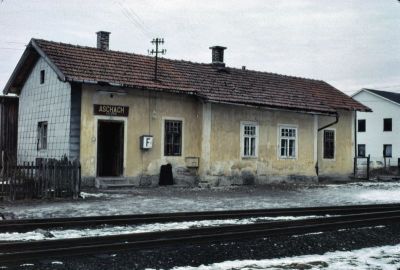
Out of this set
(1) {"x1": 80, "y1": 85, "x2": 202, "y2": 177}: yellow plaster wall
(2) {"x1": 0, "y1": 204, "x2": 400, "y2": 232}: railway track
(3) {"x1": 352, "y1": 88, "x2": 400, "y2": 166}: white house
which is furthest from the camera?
Answer: (3) {"x1": 352, "y1": 88, "x2": 400, "y2": 166}: white house

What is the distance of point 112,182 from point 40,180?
449cm

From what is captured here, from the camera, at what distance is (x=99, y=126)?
64.6ft

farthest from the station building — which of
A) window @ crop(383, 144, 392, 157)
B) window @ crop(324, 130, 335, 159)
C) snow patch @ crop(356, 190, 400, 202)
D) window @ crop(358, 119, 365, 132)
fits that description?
window @ crop(358, 119, 365, 132)

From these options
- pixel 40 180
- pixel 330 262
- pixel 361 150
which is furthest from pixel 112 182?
pixel 361 150

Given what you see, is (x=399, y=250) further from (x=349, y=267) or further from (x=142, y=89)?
(x=142, y=89)

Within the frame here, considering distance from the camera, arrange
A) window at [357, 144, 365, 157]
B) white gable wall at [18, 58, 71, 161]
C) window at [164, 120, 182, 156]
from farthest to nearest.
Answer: window at [357, 144, 365, 157] → window at [164, 120, 182, 156] → white gable wall at [18, 58, 71, 161]

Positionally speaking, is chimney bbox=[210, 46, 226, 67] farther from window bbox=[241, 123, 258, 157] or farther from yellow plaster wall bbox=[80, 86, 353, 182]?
window bbox=[241, 123, 258, 157]

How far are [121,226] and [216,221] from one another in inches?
80.2

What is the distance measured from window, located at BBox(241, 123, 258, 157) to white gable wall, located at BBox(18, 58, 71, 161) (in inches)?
298

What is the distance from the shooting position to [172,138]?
2152cm

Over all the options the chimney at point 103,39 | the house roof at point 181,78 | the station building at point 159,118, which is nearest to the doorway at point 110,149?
the station building at point 159,118

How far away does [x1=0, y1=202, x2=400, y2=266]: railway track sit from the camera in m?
7.18

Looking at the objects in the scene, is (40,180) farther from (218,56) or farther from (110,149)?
(218,56)

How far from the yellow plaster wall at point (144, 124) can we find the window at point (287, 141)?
451 cm
